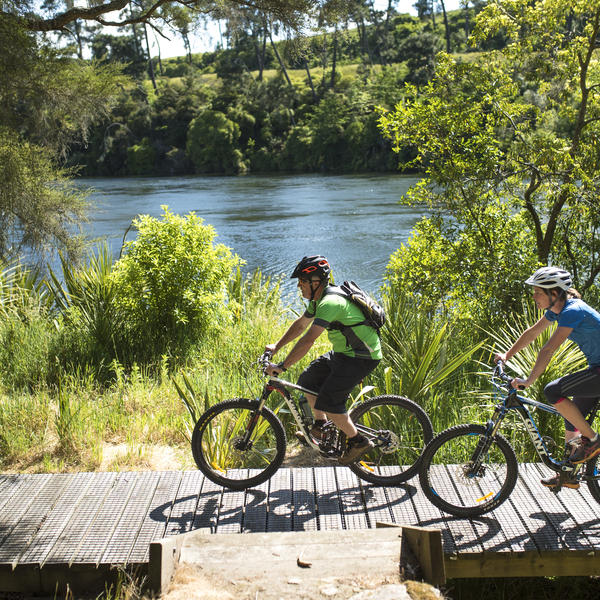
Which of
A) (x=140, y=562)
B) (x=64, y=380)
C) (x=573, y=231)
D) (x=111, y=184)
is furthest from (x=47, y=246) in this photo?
(x=111, y=184)

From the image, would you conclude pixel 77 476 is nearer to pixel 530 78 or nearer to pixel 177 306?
pixel 177 306

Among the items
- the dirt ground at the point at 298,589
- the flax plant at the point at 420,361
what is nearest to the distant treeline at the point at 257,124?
the flax plant at the point at 420,361

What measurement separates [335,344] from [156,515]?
62.6 inches

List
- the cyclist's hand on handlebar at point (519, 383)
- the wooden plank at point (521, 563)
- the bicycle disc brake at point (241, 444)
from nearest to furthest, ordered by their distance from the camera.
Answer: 1. the wooden plank at point (521, 563)
2. the cyclist's hand on handlebar at point (519, 383)
3. the bicycle disc brake at point (241, 444)

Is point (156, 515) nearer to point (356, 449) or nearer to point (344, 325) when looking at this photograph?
point (356, 449)

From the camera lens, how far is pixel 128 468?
5703 millimetres

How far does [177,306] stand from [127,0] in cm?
550

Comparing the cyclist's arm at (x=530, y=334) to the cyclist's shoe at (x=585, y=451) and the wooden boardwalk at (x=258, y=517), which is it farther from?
the wooden boardwalk at (x=258, y=517)

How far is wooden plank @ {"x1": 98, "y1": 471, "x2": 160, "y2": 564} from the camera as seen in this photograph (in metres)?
3.87

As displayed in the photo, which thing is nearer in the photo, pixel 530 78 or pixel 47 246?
pixel 530 78

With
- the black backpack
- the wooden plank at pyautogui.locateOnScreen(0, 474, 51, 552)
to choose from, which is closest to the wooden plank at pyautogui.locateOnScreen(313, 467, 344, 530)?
the black backpack

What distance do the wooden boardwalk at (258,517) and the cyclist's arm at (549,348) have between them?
3.06 feet

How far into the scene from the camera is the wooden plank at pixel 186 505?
413cm

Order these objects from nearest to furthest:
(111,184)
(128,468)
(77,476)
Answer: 1. (77,476)
2. (128,468)
3. (111,184)
